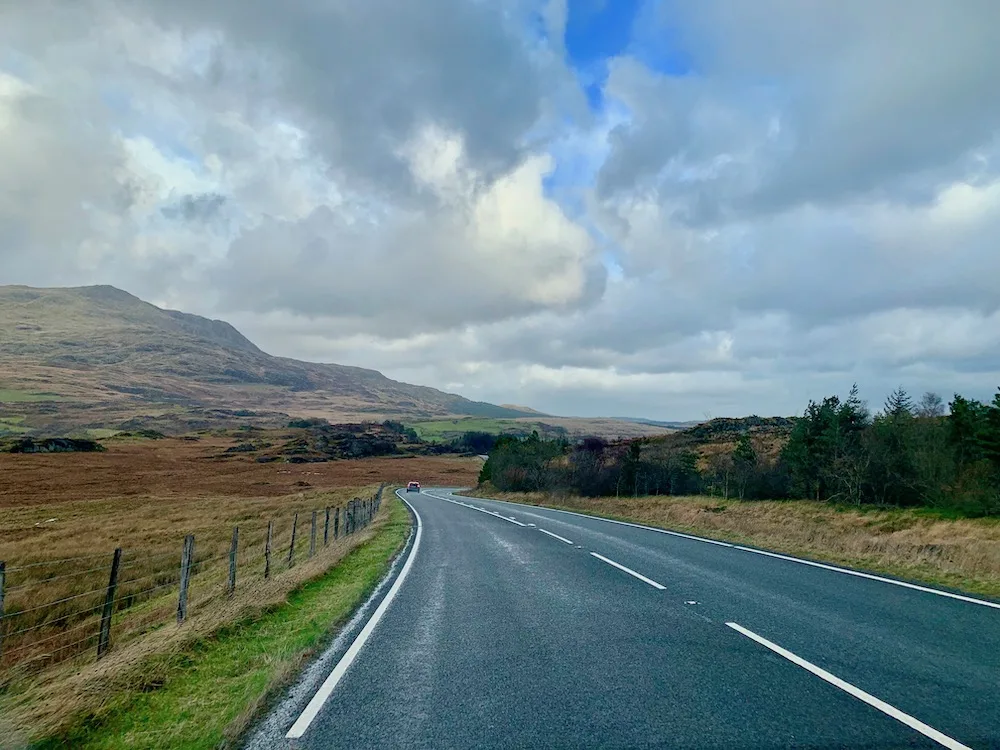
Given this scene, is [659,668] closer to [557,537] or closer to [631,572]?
[631,572]

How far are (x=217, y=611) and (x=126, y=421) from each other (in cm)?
19625

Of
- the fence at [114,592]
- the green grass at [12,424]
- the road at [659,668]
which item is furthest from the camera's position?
the green grass at [12,424]

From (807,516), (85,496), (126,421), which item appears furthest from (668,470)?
(126,421)

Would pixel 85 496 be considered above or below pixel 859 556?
below

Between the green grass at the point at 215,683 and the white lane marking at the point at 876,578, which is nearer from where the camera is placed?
the green grass at the point at 215,683

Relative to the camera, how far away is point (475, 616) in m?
A: 9.36

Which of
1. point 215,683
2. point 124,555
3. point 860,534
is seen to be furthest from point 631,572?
point 124,555

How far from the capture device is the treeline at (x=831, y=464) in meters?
35.5

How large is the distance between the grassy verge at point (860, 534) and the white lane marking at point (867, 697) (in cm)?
607

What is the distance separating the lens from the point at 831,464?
1827 inches

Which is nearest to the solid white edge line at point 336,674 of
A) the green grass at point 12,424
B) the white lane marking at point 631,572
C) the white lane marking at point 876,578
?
the white lane marking at point 631,572

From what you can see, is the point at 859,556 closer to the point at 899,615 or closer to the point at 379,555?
the point at 899,615

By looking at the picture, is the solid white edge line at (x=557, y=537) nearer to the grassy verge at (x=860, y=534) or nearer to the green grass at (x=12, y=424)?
the grassy verge at (x=860, y=534)

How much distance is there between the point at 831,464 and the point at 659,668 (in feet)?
152
